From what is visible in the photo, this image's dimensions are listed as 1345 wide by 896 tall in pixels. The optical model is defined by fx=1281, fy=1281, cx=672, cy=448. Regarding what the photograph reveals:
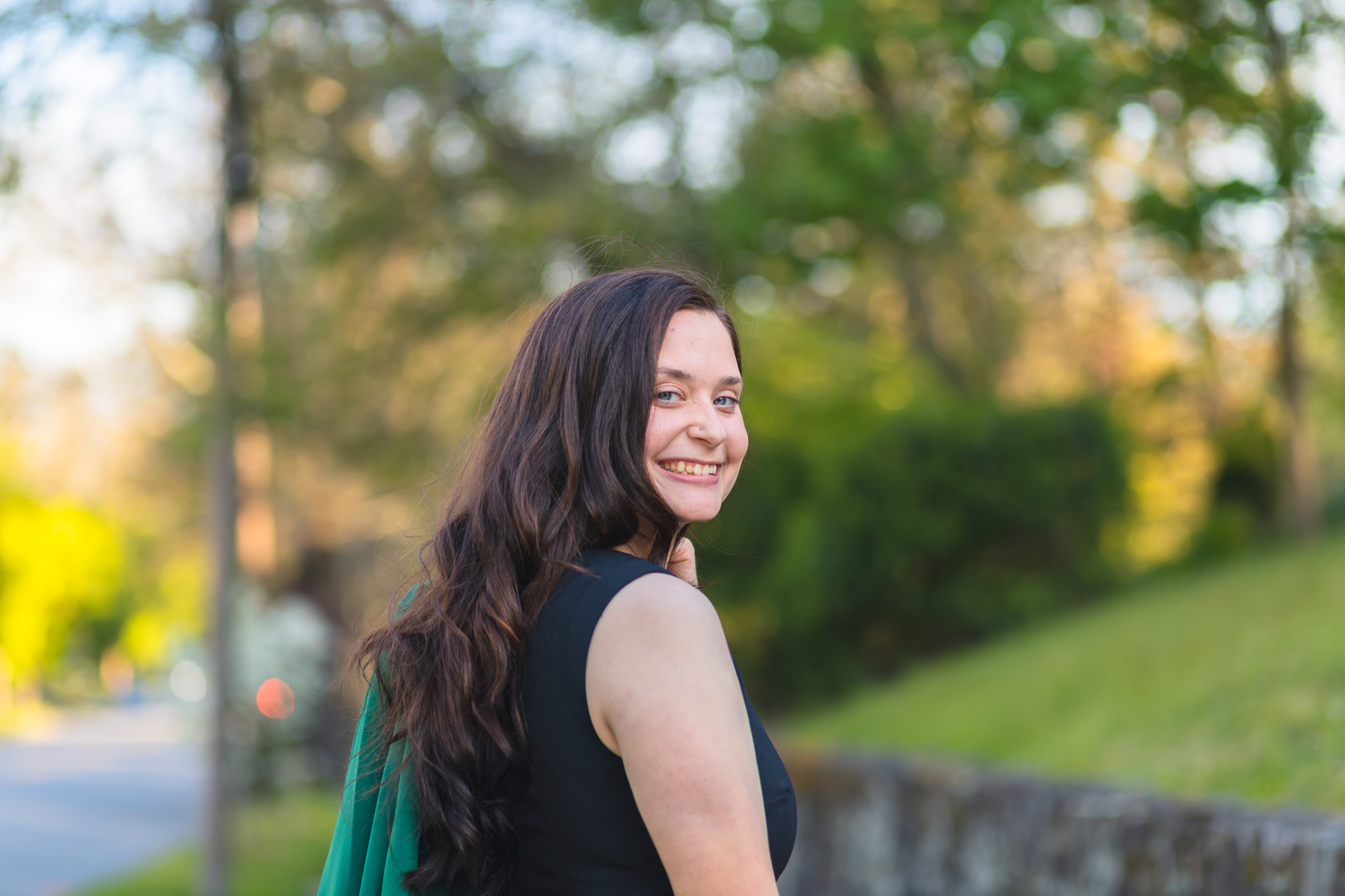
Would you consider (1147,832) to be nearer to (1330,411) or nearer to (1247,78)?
(1247,78)

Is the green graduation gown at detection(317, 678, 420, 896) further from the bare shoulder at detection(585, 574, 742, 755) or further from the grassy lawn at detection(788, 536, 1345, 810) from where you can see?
the grassy lawn at detection(788, 536, 1345, 810)

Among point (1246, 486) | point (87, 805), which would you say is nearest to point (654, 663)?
point (1246, 486)

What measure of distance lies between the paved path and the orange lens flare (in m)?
1.02

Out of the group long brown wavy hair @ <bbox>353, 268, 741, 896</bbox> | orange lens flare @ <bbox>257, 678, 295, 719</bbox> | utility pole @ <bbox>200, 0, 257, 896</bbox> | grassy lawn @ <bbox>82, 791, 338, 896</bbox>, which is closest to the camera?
long brown wavy hair @ <bbox>353, 268, 741, 896</bbox>

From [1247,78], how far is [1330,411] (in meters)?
4.21

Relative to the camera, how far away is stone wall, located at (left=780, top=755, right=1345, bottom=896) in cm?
423

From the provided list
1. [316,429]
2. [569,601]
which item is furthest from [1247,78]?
[569,601]

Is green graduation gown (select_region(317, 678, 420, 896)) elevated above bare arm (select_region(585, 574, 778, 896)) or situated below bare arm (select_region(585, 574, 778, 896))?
below

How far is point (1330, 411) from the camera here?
13695 millimetres

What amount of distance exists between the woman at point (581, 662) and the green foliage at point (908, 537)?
9795 mm

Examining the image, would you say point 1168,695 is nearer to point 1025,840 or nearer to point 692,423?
point 1025,840

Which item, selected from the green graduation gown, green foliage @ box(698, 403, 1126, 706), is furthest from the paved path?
the green graduation gown

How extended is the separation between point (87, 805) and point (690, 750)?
A: 18.8 m

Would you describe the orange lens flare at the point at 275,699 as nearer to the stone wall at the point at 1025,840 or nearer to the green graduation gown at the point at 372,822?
the stone wall at the point at 1025,840
